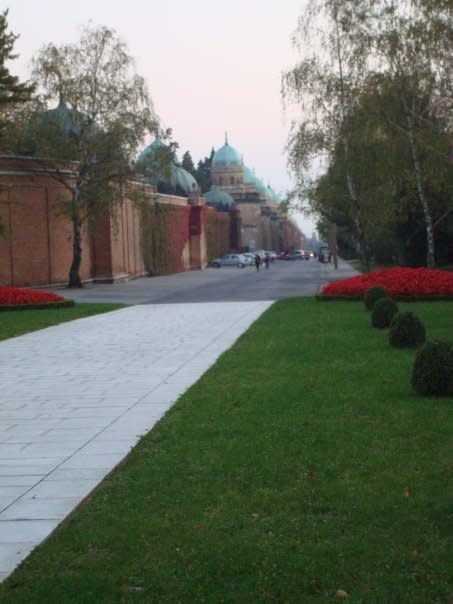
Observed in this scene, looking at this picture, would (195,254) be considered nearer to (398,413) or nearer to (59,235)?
(59,235)

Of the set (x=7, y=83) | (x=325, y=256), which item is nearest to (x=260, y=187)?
(x=325, y=256)

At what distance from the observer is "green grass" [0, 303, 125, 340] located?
23.6 m

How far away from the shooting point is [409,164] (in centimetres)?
3309

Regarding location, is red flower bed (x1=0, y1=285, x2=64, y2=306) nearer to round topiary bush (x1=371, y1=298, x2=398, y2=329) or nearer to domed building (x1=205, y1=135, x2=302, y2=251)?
Result: round topiary bush (x1=371, y1=298, x2=398, y2=329)

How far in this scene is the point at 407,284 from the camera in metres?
28.3

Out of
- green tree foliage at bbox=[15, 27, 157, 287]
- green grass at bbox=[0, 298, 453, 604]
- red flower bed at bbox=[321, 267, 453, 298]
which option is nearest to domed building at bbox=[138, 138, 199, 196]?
green tree foliage at bbox=[15, 27, 157, 287]

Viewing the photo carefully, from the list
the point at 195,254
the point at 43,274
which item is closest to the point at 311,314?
the point at 43,274

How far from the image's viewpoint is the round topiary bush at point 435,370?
1060 cm

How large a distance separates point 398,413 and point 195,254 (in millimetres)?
81295

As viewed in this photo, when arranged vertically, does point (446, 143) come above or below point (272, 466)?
above

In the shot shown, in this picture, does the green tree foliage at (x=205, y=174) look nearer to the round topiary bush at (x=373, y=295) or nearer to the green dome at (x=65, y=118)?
the green dome at (x=65, y=118)

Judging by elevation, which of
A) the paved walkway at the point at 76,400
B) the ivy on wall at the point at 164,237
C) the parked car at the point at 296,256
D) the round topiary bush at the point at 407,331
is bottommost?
the parked car at the point at 296,256

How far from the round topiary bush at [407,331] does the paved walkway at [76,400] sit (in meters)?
3.14

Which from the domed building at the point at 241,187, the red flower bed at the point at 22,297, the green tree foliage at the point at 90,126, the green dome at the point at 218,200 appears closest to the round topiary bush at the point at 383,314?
the red flower bed at the point at 22,297
